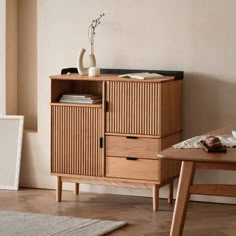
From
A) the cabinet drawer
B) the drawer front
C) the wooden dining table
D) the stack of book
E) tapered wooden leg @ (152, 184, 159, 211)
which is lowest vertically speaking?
tapered wooden leg @ (152, 184, 159, 211)

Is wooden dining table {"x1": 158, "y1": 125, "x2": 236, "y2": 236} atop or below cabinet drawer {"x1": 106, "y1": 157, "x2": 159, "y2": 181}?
atop

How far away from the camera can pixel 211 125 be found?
239 inches

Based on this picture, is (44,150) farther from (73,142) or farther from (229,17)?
(229,17)

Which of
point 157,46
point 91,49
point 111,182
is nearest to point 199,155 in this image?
point 111,182

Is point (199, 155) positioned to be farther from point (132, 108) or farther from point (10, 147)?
point (10, 147)

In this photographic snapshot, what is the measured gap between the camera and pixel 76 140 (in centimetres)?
597

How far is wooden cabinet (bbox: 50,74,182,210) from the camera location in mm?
5703

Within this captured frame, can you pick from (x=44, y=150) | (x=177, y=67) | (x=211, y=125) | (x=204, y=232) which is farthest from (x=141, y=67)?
(x=204, y=232)

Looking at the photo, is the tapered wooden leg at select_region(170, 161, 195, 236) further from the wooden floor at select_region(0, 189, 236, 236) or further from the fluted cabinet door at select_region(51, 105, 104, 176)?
the fluted cabinet door at select_region(51, 105, 104, 176)

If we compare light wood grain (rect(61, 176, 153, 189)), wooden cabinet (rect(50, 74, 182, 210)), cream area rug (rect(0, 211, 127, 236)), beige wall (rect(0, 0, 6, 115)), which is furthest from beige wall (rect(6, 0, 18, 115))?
cream area rug (rect(0, 211, 127, 236))

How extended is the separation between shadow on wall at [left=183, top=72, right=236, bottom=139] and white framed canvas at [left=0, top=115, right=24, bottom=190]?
146cm

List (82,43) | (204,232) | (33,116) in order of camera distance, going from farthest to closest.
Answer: (33,116) → (82,43) → (204,232)

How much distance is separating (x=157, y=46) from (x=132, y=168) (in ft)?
3.40

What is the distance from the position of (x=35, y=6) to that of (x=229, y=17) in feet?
5.89
